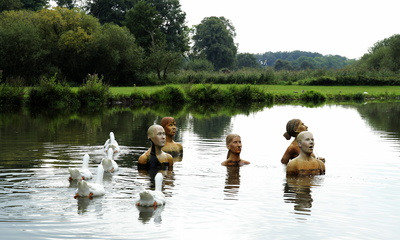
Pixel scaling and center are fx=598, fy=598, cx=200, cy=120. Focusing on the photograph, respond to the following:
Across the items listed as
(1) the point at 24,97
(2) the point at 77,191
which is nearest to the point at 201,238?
(2) the point at 77,191

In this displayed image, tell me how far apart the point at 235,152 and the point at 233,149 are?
123 millimetres

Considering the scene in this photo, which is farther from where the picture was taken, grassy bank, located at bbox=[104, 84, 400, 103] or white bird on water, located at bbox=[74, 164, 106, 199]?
grassy bank, located at bbox=[104, 84, 400, 103]

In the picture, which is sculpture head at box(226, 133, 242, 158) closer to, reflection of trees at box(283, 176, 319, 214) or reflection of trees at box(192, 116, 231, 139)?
reflection of trees at box(283, 176, 319, 214)

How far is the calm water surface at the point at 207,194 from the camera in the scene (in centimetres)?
1023

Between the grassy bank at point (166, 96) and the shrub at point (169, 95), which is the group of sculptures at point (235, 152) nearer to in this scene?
the grassy bank at point (166, 96)

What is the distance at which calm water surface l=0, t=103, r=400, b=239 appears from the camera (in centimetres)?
1023

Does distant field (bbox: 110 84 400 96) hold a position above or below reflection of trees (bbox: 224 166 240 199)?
above

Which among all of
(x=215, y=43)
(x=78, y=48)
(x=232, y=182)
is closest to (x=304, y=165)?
(x=232, y=182)

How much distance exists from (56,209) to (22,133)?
14.7 meters

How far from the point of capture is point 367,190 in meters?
13.9

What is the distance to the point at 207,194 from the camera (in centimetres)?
1295

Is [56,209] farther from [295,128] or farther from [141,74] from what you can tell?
[141,74]

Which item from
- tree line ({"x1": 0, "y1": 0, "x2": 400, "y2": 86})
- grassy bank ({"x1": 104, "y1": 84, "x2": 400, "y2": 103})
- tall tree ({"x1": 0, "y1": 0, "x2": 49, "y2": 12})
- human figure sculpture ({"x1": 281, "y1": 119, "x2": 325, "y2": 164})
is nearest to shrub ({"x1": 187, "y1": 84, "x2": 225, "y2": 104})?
grassy bank ({"x1": 104, "y1": 84, "x2": 400, "y2": 103})

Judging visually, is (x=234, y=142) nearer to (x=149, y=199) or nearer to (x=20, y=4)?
(x=149, y=199)
